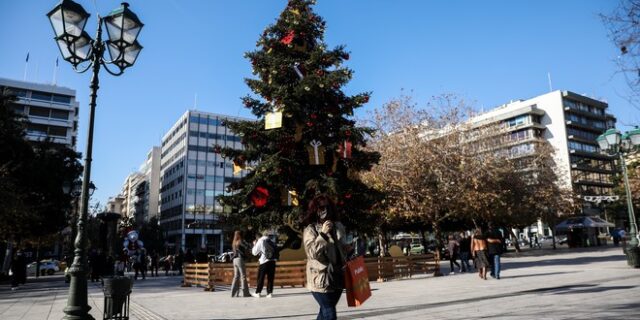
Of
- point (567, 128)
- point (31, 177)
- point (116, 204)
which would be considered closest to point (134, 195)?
point (116, 204)

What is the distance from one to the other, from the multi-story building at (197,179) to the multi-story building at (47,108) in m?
19.5

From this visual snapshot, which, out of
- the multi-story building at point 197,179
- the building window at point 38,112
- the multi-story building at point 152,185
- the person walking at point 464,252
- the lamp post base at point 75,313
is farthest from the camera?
the multi-story building at point 152,185

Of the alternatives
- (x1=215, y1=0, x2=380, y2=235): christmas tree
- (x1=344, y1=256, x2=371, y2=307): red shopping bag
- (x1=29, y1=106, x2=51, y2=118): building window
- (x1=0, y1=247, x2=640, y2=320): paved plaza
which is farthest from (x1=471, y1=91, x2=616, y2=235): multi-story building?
(x1=344, y1=256, x2=371, y2=307): red shopping bag

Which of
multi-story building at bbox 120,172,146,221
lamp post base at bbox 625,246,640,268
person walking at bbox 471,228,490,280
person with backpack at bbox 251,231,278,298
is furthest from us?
multi-story building at bbox 120,172,146,221

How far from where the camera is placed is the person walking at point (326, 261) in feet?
15.4

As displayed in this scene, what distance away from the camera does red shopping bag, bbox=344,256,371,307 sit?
468 cm

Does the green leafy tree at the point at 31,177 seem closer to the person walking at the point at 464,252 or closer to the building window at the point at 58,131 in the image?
the person walking at the point at 464,252

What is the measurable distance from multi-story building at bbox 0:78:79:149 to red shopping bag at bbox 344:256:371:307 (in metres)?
Answer: 76.1

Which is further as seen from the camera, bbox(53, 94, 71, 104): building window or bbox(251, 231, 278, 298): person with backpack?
bbox(53, 94, 71, 104): building window

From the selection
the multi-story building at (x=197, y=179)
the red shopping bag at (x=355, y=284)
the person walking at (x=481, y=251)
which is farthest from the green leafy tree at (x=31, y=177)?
the multi-story building at (x=197, y=179)

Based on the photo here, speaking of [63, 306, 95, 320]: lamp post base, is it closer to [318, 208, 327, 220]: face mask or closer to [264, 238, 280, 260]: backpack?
[318, 208, 327, 220]: face mask

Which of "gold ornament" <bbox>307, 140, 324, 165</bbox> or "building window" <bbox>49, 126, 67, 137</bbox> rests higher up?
"building window" <bbox>49, 126, 67, 137</bbox>

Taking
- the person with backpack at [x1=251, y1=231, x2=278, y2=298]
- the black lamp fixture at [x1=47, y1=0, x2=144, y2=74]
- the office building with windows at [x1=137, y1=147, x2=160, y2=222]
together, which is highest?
the office building with windows at [x1=137, y1=147, x2=160, y2=222]

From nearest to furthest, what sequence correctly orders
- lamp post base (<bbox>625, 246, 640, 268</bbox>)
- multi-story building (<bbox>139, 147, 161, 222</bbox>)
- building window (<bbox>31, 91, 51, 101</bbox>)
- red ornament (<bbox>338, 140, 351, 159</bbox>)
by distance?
lamp post base (<bbox>625, 246, 640, 268</bbox>), red ornament (<bbox>338, 140, 351, 159</bbox>), building window (<bbox>31, 91, 51, 101</bbox>), multi-story building (<bbox>139, 147, 161, 222</bbox>)
